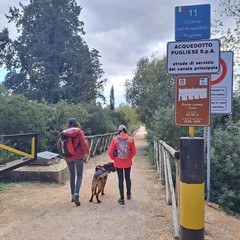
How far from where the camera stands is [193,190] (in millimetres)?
3213

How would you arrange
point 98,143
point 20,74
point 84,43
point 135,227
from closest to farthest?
point 135,227, point 98,143, point 20,74, point 84,43

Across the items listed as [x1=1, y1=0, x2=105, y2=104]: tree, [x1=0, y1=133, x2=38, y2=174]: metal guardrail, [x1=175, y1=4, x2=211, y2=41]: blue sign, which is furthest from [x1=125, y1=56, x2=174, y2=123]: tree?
[x1=175, y1=4, x2=211, y2=41]: blue sign

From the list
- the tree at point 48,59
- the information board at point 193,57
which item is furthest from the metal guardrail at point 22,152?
the tree at point 48,59

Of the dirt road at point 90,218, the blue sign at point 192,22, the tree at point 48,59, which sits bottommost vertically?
the dirt road at point 90,218

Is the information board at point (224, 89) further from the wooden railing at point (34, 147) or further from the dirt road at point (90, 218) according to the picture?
the wooden railing at point (34, 147)

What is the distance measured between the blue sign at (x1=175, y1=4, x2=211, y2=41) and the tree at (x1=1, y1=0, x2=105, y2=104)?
3256 centimetres

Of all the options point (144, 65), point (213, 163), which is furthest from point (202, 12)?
point (144, 65)

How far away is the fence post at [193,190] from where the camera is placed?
10.5ft

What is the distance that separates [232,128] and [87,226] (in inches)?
180

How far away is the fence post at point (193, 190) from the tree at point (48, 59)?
33171mm

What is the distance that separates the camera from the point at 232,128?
7.52 m

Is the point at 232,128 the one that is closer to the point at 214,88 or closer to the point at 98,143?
the point at 214,88

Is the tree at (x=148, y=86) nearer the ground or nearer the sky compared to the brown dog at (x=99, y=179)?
nearer the sky

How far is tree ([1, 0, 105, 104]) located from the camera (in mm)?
36531
